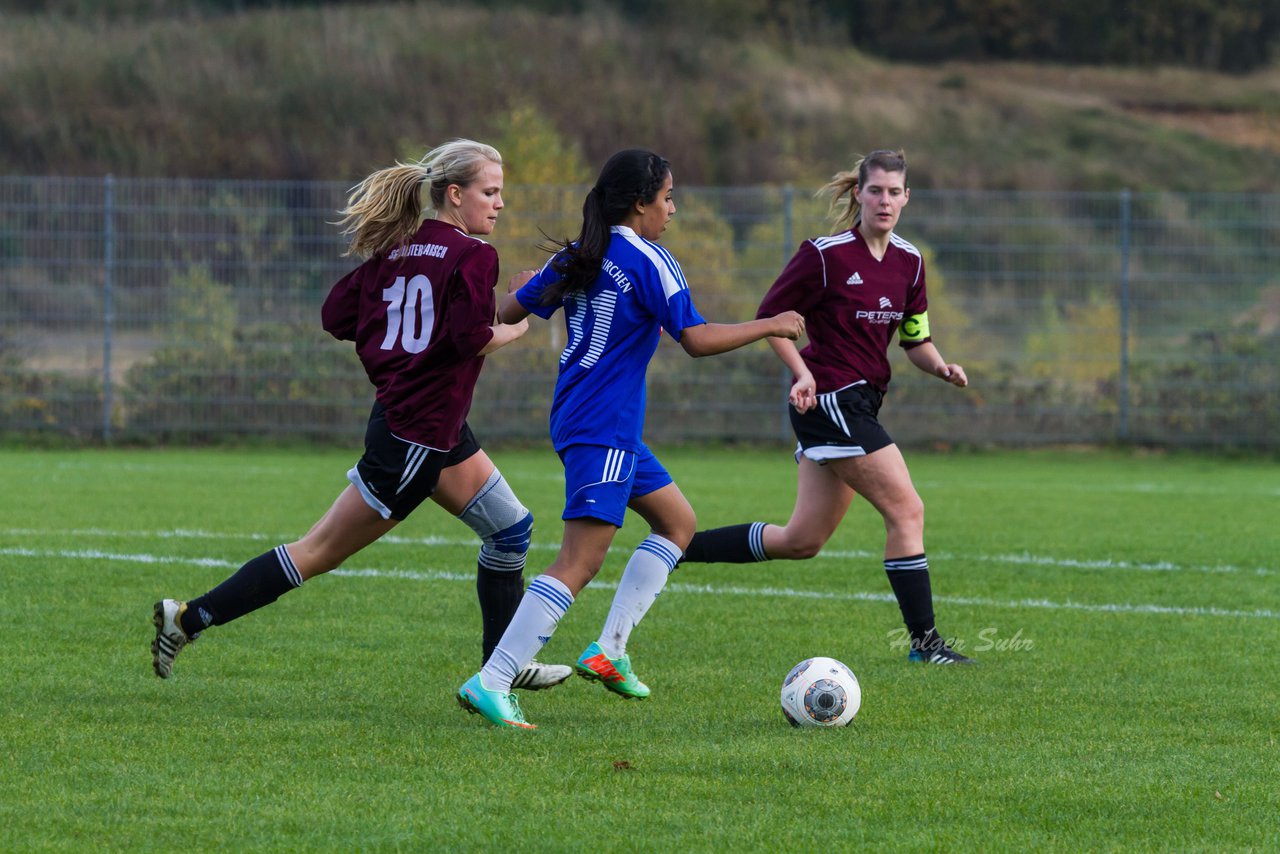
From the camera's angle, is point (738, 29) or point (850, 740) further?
point (738, 29)

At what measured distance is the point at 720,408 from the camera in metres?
17.0

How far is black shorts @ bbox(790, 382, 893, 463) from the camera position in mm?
6500

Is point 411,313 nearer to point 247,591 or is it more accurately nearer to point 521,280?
point 521,280

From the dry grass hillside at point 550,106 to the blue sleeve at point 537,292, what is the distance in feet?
94.8

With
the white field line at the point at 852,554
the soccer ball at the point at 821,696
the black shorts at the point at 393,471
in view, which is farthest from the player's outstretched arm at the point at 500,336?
the white field line at the point at 852,554

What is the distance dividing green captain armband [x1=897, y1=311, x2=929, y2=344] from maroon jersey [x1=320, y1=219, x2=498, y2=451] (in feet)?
7.33

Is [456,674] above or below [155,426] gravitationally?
above

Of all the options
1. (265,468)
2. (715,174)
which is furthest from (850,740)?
(715,174)

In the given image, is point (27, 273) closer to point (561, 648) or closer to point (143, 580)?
point (143, 580)

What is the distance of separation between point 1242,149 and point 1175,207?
95.8 ft

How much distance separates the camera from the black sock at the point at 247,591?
5.34 m

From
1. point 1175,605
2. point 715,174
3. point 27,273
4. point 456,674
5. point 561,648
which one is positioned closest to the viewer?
point 456,674

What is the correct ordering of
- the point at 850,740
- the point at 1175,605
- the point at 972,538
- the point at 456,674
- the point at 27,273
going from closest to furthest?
1. the point at 850,740
2. the point at 456,674
3. the point at 1175,605
4. the point at 972,538
5. the point at 27,273

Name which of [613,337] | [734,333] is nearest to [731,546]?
[613,337]
